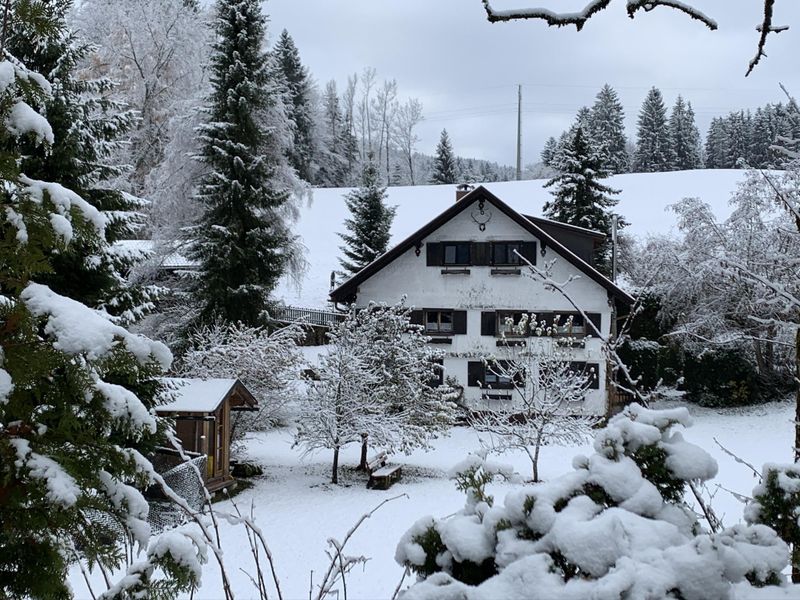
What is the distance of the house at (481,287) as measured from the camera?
23.8 m

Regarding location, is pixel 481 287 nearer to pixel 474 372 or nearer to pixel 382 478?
pixel 474 372

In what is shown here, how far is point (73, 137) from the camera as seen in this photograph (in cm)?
1207

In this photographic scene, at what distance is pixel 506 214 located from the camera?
78.5 feet

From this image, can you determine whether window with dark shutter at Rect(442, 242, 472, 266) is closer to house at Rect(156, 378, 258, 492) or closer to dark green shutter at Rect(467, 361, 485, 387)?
dark green shutter at Rect(467, 361, 485, 387)

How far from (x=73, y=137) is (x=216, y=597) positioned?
26.5 ft

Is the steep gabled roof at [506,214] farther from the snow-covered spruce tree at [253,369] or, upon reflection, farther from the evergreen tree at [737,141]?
the evergreen tree at [737,141]

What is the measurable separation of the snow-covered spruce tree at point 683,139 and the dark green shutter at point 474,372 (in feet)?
192

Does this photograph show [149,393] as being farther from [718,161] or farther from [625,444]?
[718,161]

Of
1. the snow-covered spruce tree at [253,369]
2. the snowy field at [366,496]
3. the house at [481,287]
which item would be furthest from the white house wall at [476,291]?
the snow-covered spruce tree at [253,369]

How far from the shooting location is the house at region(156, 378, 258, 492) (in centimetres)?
1527

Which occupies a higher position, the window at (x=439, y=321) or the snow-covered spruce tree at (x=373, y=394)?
the window at (x=439, y=321)

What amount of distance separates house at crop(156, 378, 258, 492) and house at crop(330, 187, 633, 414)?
9.42m

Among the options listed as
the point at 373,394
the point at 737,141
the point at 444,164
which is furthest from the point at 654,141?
the point at 373,394

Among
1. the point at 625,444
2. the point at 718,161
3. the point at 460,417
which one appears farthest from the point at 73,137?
the point at 718,161
